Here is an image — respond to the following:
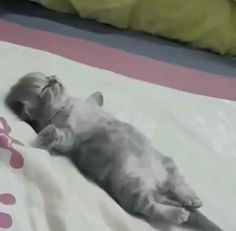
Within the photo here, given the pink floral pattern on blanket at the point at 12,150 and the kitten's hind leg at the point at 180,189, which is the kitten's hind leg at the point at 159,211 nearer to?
the kitten's hind leg at the point at 180,189

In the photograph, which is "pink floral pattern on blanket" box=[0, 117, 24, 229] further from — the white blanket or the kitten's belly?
the kitten's belly

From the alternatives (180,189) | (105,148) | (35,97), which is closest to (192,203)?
(180,189)

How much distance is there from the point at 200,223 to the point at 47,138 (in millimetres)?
219

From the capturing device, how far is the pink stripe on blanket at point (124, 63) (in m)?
1.12

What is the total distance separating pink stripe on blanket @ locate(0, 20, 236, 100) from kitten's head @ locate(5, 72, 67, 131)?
0.13 metres

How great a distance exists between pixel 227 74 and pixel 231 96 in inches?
3.2

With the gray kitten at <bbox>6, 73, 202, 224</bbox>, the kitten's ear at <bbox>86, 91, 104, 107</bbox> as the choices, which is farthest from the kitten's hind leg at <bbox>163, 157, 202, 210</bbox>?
the kitten's ear at <bbox>86, 91, 104, 107</bbox>

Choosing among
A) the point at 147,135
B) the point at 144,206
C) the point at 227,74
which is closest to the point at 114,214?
the point at 144,206

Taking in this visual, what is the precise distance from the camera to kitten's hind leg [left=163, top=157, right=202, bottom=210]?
88 centimetres

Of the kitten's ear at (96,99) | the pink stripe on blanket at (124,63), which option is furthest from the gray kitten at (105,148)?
the pink stripe on blanket at (124,63)

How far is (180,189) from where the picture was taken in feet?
2.95

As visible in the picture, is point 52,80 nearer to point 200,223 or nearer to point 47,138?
point 47,138

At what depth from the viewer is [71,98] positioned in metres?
0.99

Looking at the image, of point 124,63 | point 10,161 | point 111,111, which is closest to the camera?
point 10,161
